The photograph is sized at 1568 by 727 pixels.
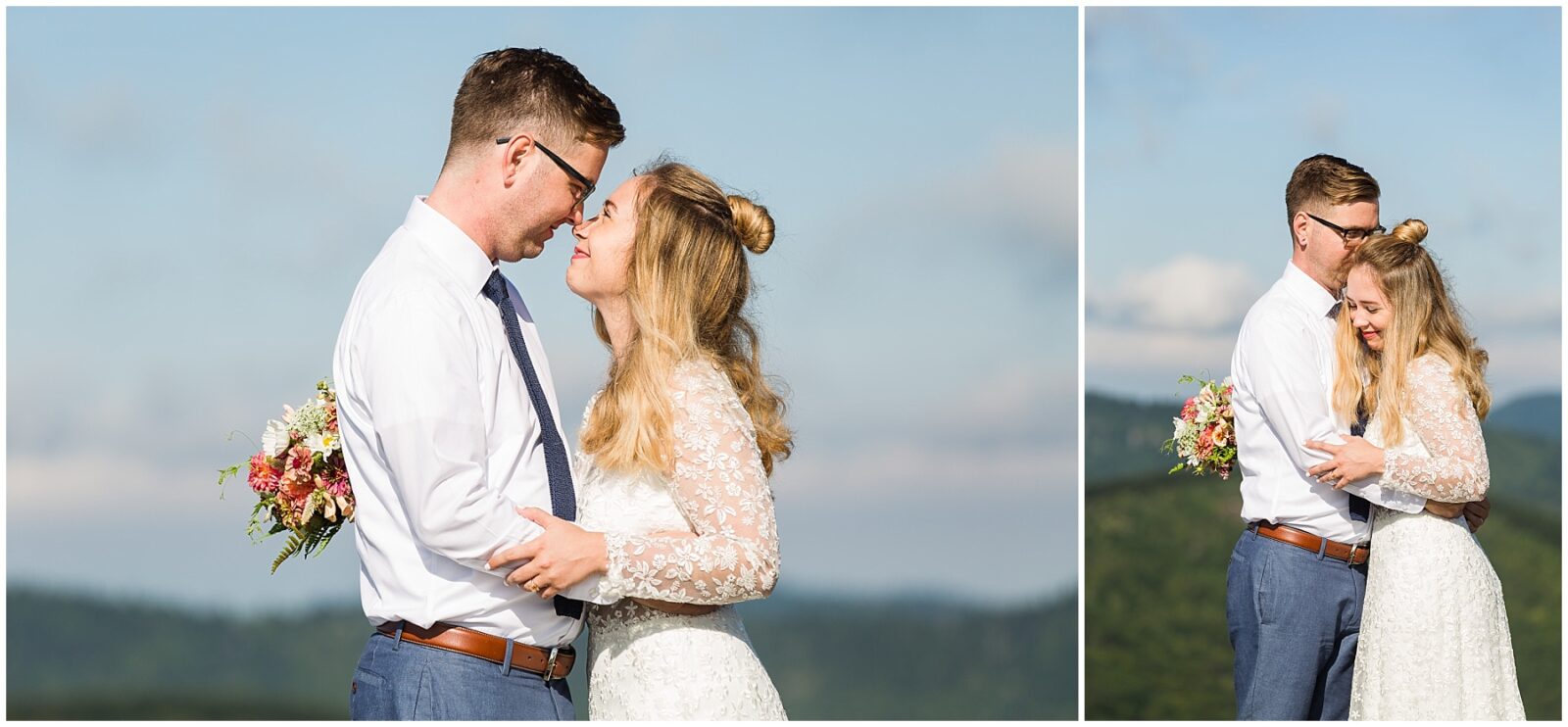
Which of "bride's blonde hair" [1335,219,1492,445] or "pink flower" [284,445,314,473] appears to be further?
"bride's blonde hair" [1335,219,1492,445]

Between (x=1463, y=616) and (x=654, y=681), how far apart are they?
3.07 meters

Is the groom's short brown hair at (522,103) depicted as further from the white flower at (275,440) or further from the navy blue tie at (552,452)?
the white flower at (275,440)

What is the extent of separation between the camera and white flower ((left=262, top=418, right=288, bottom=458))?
361 centimetres

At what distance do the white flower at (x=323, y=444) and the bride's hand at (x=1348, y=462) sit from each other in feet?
10.4

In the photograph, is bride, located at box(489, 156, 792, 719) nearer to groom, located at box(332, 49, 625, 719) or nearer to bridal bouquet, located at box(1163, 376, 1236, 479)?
groom, located at box(332, 49, 625, 719)

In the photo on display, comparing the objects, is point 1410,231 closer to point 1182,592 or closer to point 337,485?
point 337,485

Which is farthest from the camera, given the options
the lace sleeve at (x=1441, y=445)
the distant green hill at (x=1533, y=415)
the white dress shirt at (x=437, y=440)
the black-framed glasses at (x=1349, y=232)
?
the distant green hill at (x=1533, y=415)

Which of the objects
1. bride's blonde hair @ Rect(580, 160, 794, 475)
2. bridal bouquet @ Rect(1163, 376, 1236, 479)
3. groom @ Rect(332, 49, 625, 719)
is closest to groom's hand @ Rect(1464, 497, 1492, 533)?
bridal bouquet @ Rect(1163, 376, 1236, 479)

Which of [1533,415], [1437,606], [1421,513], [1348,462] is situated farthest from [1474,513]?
[1533,415]

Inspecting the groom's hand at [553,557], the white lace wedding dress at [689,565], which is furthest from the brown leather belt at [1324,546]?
the groom's hand at [553,557]

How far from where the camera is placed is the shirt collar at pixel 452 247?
315cm

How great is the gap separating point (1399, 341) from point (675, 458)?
3036mm

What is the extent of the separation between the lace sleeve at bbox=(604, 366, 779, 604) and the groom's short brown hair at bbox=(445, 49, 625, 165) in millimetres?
636

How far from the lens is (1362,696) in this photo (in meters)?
4.89
